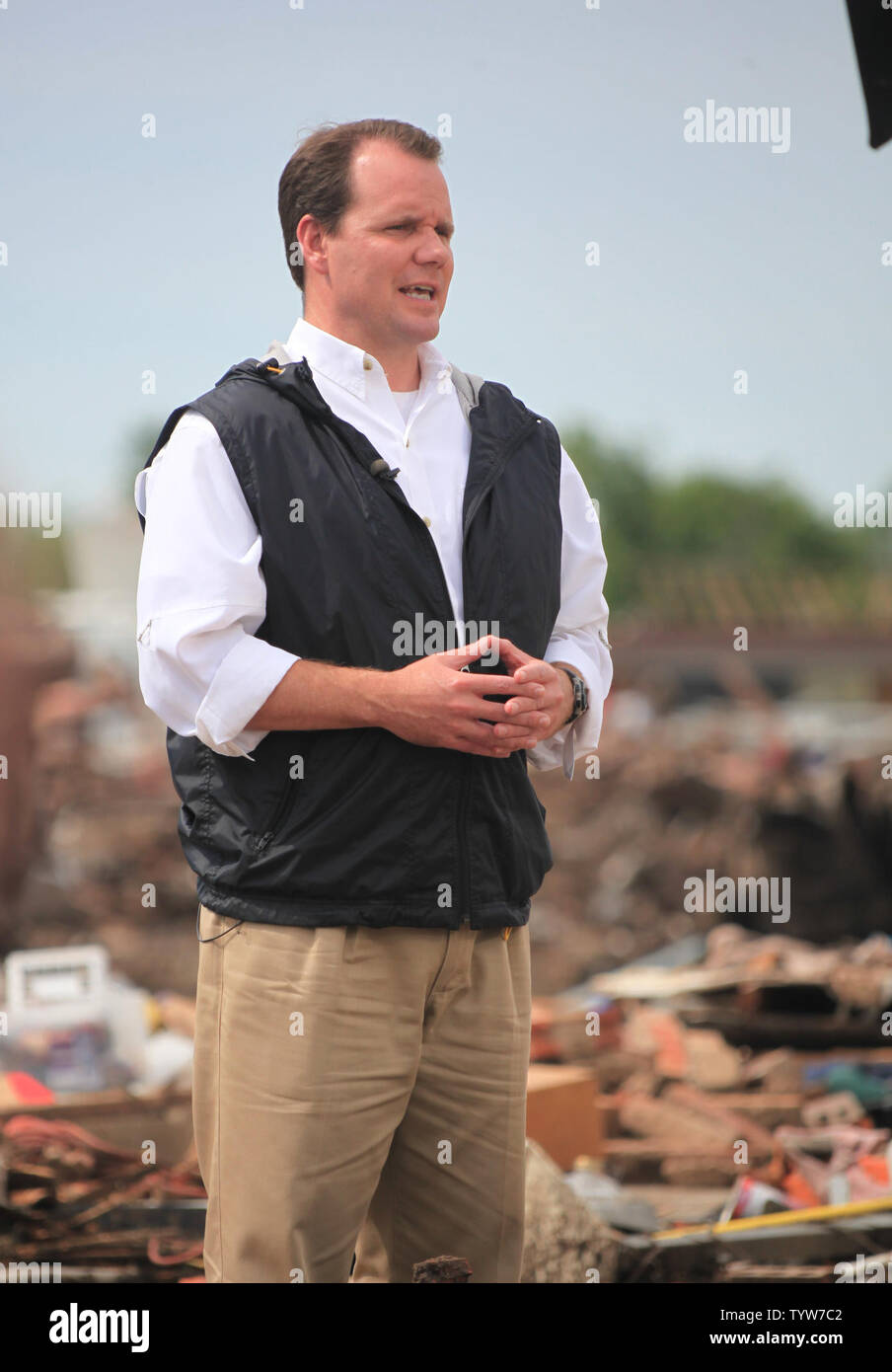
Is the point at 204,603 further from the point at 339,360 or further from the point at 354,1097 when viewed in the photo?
the point at 354,1097

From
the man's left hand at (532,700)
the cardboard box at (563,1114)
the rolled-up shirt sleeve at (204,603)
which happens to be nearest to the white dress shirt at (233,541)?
the rolled-up shirt sleeve at (204,603)

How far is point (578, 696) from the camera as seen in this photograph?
252 cm

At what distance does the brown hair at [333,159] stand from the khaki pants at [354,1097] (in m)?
1.24

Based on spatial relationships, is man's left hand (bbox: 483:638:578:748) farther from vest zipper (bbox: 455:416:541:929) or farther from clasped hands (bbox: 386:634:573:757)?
vest zipper (bbox: 455:416:541:929)

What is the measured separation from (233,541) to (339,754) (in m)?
0.39

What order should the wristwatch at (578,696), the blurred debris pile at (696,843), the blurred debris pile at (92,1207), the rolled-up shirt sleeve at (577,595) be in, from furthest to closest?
the blurred debris pile at (696,843) → the blurred debris pile at (92,1207) → the rolled-up shirt sleeve at (577,595) → the wristwatch at (578,696)

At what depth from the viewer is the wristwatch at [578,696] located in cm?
252

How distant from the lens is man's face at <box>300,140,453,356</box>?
241cm

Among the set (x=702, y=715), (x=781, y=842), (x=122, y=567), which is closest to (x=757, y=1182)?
(x=781, y=842)

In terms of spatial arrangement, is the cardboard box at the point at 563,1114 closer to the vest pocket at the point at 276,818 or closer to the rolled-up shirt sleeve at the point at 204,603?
the vest pocket at the point at 276,818

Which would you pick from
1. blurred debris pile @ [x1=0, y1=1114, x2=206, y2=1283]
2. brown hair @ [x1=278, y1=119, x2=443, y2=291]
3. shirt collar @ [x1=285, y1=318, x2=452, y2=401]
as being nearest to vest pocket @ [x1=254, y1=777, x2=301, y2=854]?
shirt collar @ [x1=285, y1=318, x2=452, y2=401]

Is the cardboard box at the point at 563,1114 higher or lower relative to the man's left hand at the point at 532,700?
lower

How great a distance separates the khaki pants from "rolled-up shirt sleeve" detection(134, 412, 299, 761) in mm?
381

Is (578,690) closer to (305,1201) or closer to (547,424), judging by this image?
(547,424)
